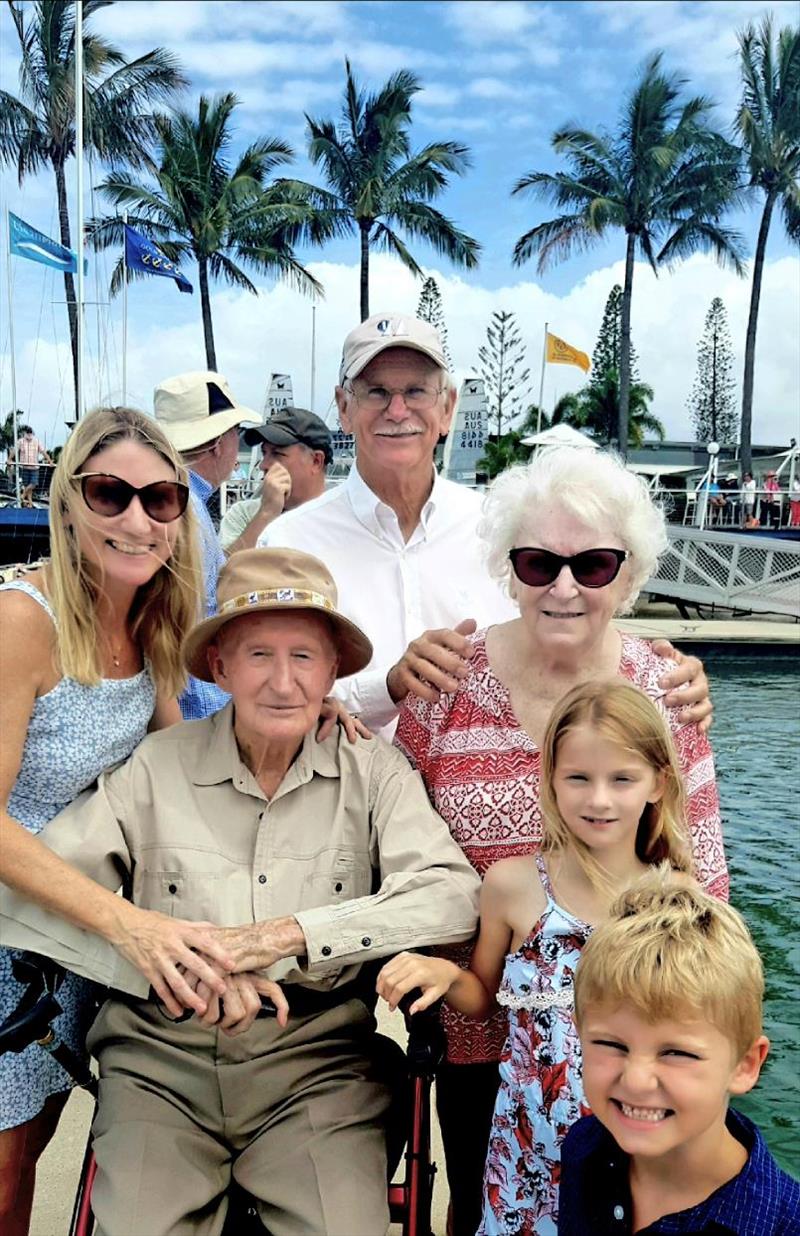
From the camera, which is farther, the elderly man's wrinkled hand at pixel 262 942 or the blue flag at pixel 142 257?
the blue flag at pixel 142 257

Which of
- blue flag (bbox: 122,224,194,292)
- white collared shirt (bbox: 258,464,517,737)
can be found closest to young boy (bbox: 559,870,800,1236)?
white collared shirt (bbox: 258,464,517,737)

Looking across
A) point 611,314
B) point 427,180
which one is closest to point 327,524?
point 427,180

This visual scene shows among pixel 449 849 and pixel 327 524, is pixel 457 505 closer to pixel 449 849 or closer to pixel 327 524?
pixel 327 524

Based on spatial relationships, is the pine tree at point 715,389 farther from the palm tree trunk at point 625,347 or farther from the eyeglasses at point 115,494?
the eyeglasses at point 115,494

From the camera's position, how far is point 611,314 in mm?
54344

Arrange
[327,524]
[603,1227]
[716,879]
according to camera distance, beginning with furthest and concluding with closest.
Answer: [327,524] < [716,879] < [603,1227]

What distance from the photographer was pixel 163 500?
2.31 m

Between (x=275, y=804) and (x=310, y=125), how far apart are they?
35818 millimetres

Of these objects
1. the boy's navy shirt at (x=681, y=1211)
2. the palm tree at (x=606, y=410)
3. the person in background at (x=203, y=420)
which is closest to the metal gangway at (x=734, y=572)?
the person in background at (x=203, y=420)

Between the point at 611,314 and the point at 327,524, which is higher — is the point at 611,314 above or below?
above

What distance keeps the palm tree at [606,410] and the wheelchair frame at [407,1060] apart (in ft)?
153

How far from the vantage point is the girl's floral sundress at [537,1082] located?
→ 1.99m

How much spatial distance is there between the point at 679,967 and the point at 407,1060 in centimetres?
76

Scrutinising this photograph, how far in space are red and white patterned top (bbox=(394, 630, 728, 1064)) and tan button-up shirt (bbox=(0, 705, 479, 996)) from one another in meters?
0.09
